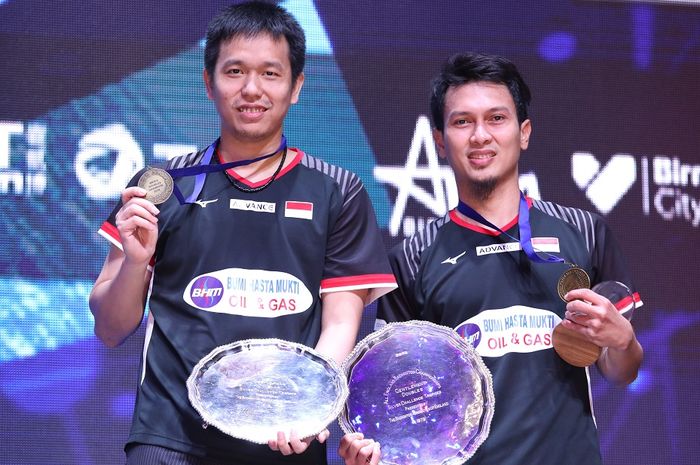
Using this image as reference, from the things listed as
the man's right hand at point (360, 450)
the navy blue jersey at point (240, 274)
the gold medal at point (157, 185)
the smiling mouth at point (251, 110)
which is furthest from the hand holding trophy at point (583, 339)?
the gold medal at point (157, 185)

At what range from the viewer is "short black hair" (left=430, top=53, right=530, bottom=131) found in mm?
2670

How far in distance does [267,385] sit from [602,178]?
1.97 m

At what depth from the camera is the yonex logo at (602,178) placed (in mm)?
3693

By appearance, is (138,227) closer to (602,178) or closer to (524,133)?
(524,133)

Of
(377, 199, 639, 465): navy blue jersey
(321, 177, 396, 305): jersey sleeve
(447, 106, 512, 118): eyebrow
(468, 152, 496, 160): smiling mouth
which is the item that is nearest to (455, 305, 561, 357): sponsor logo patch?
(377, 199, 639, 465): navy blue jersey

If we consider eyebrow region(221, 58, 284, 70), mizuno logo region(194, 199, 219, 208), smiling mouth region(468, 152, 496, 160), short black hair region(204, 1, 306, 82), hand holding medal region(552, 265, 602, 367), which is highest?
short black hair region(204, 1, 306, 82)

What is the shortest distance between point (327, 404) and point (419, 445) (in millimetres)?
262

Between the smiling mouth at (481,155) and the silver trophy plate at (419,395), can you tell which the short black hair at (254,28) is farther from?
the silver trophy plate at (419,395)

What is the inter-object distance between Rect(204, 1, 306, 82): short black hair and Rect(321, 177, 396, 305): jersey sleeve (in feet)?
1.12

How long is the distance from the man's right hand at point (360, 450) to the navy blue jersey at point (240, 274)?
0.08m

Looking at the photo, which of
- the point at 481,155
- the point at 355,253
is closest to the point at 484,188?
the point at 481,155

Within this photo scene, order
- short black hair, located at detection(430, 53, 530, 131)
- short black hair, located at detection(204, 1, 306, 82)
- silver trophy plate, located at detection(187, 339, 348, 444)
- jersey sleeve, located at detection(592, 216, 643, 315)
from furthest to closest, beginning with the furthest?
short black hair, located at detection(430, 53, 530, 131) < jersey sleeve, located at detection(592, 216, 643, 315) < short black hair, located at detection(204, 1, 306, 82) < silver trophy plate, located at detection(187, 339, 348, 444)

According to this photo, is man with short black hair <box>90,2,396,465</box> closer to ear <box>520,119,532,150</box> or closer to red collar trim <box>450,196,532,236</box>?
red collar trim <box>450,196,532,236</box>

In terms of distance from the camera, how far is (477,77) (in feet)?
8.77
